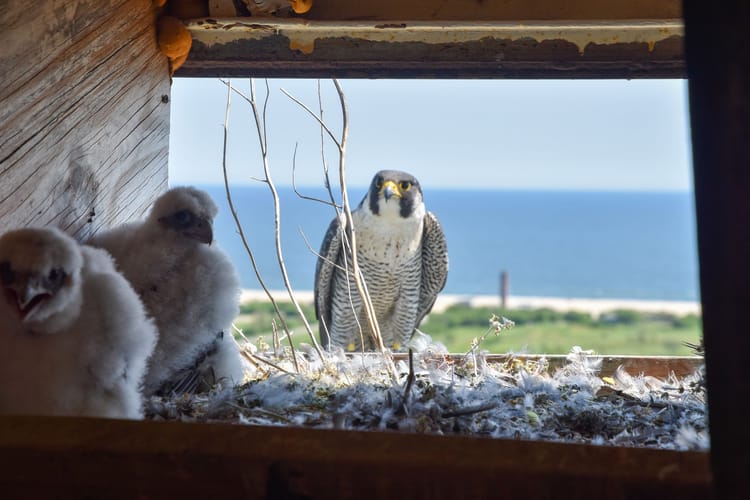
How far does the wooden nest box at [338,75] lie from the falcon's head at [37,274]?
0.36 m

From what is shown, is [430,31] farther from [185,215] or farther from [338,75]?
[185,215]

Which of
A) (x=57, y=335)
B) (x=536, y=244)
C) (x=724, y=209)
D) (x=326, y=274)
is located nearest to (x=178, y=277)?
(x=57, y=335)

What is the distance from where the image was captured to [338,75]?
8.93 ft

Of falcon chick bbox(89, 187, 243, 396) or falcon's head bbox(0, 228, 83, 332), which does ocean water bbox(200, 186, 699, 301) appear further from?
falcon's head bbox(0, 228, 83, 332)

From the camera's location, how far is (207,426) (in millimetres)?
1068

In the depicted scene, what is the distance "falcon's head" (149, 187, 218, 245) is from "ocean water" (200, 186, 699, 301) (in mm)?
26496

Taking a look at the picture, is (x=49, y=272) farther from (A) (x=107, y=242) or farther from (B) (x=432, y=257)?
(B) (x=432, y=257)

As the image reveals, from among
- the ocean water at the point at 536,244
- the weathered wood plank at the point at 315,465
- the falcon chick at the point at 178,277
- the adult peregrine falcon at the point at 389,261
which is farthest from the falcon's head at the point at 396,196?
the ocean water at the point at 536,244

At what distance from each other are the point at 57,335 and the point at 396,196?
339 centimetres

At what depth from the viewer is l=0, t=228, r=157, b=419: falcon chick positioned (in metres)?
1.43

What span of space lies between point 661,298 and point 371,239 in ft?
169

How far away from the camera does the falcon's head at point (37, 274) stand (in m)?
1.42

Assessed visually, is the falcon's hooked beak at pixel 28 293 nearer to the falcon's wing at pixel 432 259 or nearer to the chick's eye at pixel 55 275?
the chick's eye at pixel 55 275

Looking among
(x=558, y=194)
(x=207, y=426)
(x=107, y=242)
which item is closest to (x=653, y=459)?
(x=207, y=426)
